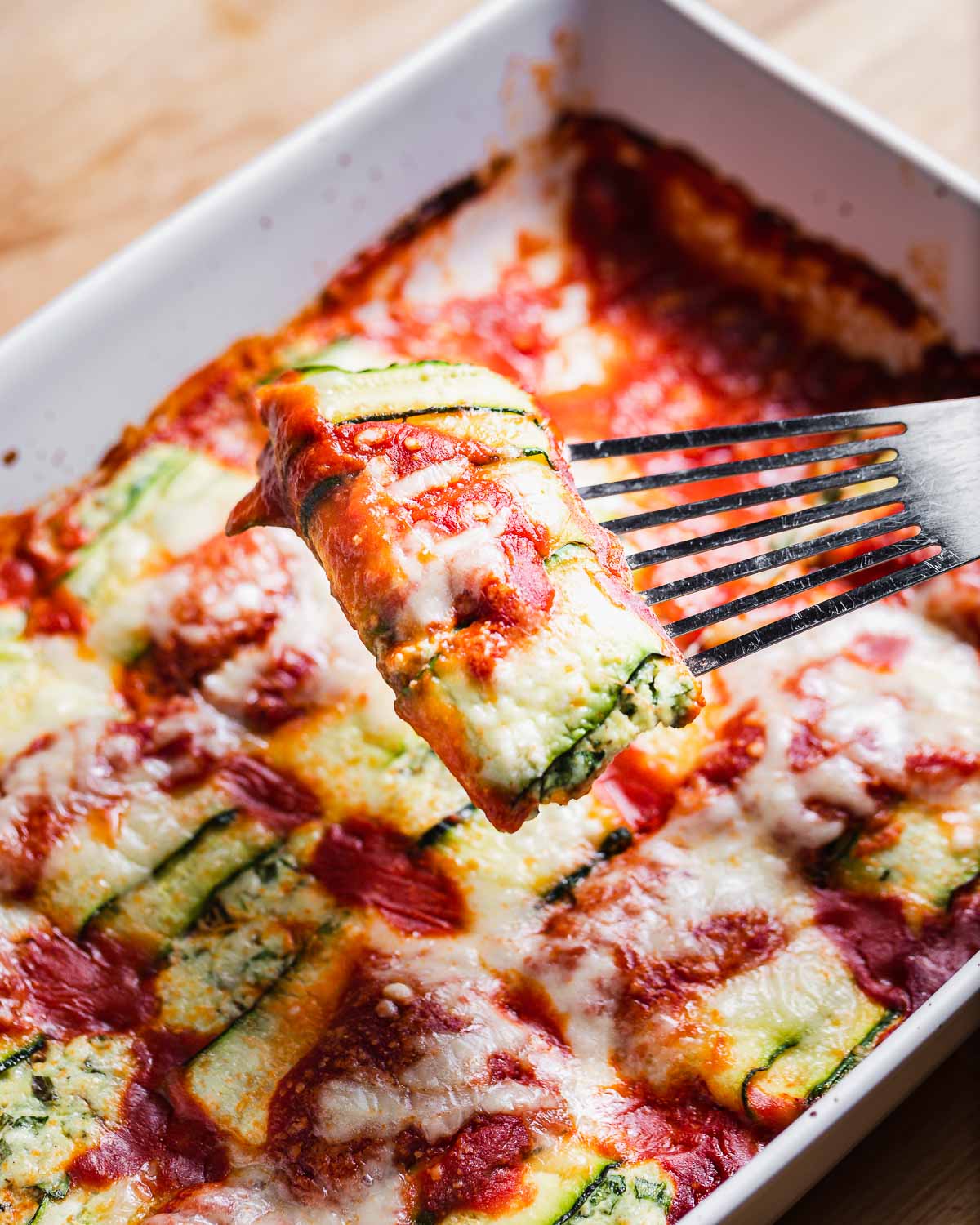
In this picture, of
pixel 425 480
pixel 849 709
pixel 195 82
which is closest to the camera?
pixel 425 480

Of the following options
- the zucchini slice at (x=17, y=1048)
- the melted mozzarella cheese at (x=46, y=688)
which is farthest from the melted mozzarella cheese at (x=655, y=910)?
the melted mozzarella cheese at (x=46, y=688)


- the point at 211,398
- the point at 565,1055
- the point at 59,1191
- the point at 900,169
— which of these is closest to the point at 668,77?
the point at 900,169

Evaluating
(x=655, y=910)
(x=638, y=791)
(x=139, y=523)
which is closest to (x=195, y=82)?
(x=139, y=523)

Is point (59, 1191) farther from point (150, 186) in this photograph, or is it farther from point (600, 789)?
point (150, 186)

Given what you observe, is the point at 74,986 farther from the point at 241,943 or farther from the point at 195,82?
the point at 195,82

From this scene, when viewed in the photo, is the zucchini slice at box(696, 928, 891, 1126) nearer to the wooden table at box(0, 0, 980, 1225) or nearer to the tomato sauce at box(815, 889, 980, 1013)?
the tomato sauce at box(815, 889, 980, 1013)

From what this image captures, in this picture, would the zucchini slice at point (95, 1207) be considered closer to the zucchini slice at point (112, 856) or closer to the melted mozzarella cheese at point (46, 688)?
the zucchini slice at point (112, 856)

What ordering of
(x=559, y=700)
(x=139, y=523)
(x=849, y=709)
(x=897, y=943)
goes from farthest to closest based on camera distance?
(x=139, y=523)
(x=849, y=709)
(x=897, y=943)
(x=559, y=700)

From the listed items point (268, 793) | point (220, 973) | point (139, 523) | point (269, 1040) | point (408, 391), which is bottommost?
point (269, 1040)
